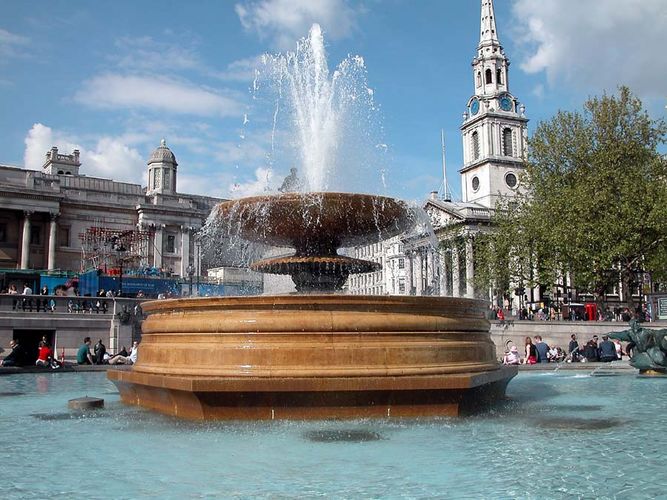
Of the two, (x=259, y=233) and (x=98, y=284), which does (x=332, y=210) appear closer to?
(x=259, y=233)

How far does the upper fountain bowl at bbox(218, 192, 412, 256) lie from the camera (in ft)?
32.7

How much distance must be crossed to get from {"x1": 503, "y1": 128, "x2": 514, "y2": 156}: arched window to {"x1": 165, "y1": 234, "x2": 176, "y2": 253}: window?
37.7m

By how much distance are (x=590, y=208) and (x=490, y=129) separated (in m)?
44.3

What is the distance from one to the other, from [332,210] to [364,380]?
3683mm

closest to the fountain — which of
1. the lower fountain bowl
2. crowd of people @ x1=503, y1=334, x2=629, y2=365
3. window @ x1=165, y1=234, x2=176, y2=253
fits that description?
the lower fountain bowl

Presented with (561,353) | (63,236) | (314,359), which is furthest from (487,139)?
(314,359)

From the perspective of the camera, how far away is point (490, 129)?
2985 inches

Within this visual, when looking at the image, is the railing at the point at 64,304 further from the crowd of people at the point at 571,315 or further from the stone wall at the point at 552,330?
the crowd of people at the point at 571,315

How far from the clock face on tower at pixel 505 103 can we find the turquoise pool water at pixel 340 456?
239ft

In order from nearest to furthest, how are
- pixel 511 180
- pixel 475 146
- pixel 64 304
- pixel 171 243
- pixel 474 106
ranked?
pixel 64 304 → pixel 171 243 → pixel 511 180 → pixel 474 106 → pixel 475 146

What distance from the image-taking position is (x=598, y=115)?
3600 cm

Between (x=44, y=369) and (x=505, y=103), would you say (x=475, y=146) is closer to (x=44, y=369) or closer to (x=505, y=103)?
(x=505, y=103)

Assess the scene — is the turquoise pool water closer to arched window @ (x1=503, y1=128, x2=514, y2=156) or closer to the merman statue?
the merman statue

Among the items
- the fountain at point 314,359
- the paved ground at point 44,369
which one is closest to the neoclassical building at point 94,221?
the paved ground at point 44,369
